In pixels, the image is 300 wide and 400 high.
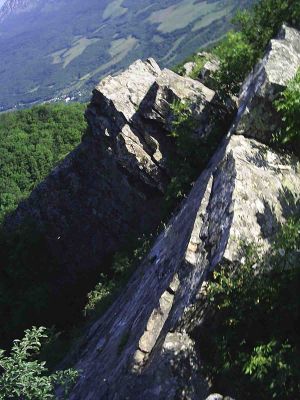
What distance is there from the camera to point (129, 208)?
83.5 feet

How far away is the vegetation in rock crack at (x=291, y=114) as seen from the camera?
12.3 meters

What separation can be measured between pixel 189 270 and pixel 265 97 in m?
5.89

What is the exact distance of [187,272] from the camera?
441 inches

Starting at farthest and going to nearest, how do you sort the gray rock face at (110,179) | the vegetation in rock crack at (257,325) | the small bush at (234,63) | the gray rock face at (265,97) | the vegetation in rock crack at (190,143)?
the gray rock face at (110,179) → the vegetation in rock crack at (190,143) → the small bush at (234,63) → the gray rock face at (265,97) → the vegetation in rock crack at (257,325)

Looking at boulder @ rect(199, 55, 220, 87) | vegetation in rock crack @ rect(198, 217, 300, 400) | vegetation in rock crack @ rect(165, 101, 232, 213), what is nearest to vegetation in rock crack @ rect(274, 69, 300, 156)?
vegetation in rock crack @ rect(198, 217, 300, 400)

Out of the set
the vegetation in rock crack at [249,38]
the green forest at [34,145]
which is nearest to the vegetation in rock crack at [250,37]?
the vegetation in rock crack at [249,38]

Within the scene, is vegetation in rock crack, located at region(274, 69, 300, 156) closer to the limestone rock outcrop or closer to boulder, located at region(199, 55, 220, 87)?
the limestone rock outcrop

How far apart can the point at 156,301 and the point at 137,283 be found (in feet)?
13.4

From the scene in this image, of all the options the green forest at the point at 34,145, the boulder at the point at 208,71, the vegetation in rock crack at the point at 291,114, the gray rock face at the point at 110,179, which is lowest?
the green forest at the point at 34,145

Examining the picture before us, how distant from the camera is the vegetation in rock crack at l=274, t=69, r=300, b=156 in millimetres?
12305

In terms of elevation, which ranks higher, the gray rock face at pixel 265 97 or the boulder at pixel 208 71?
the gray rock face at pixel 265 97

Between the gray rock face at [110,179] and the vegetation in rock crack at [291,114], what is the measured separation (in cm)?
618

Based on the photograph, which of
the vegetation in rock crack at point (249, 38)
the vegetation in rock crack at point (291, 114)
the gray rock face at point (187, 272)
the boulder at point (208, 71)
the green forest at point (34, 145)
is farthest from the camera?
the green forest at point (34, 145)

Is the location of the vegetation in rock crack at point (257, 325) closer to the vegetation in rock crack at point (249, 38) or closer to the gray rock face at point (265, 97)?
the gray rock face at point (265, 97)
